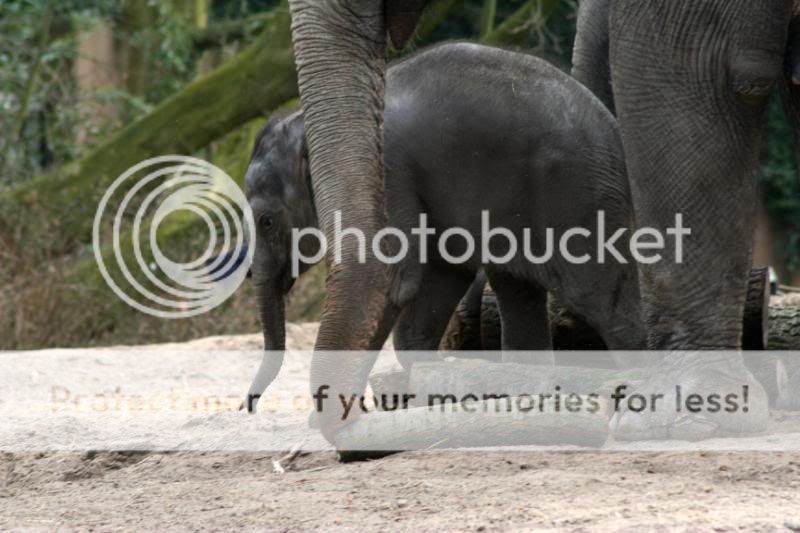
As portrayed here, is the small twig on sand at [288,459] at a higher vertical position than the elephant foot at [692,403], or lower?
lower

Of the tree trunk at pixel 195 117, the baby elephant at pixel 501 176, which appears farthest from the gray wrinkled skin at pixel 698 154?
the tree trunk at pixel 195 117

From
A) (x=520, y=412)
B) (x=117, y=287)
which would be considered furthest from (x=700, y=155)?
(x=117, y=287)

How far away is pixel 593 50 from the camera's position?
7.34 meters

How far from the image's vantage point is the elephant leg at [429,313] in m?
6.98

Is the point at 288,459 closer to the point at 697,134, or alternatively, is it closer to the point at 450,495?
the point at 450,495

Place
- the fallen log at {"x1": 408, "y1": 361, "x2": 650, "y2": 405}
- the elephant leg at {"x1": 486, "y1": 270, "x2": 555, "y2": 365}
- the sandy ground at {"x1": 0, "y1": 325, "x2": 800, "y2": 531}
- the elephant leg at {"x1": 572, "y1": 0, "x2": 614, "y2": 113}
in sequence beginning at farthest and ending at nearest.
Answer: the elephant leg at {"x1": 572, "y1": 0, "x2": 614, "y2": 113}, the elephant leg at {"x1": 486, "y1": 270, "x2": 555, "y2": 365}, the fallen log at {"x1": 408, "y1": 361, "x2": 650, "y2": 405}, the sandy ground at {"x1": 0, "y1": 325, "x2": 800, "y2": 531}

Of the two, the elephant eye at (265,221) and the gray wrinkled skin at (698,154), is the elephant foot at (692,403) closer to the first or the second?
the gray wrinkled skin at (698,154)

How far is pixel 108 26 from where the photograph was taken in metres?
16.6

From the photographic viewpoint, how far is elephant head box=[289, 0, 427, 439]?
428 centimetres

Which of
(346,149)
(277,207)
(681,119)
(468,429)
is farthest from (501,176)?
(346,149)

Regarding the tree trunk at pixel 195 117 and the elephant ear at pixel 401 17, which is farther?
the tree trunk at pixel 195 117

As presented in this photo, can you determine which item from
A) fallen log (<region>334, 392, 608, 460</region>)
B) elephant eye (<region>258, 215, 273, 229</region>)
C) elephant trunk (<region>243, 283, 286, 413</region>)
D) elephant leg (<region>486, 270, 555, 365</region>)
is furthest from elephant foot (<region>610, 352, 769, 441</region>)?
elephant eye (<region>258, 215, 273, 229</region>)

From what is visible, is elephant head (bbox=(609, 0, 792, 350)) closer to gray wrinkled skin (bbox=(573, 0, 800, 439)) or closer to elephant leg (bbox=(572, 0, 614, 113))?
gray wrinkled skin (bbox=(573, 0, 800, 439))

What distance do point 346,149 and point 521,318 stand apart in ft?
8.97
